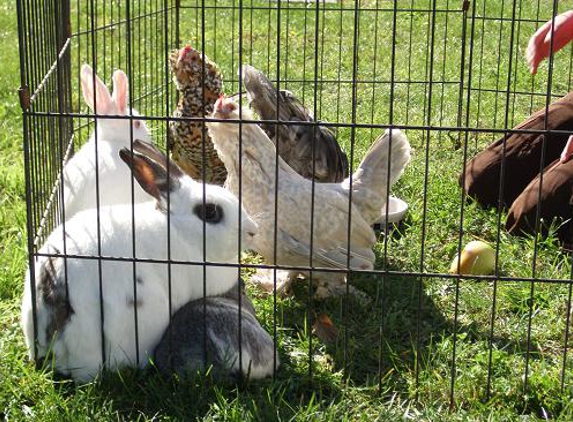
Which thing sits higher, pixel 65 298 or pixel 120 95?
pixel 120 95

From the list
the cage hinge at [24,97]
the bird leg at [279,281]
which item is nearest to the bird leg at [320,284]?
the bird leg at [279,281]

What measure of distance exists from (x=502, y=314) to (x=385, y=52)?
5312 mm

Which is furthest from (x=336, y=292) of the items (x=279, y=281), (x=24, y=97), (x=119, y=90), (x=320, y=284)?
(x=24, y=97)

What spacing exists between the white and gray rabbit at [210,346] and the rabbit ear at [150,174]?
0.48m

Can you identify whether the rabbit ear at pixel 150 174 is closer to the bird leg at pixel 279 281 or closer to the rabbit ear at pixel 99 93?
the bird leg at pixel 279 281

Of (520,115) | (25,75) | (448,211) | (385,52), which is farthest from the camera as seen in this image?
(385,52)

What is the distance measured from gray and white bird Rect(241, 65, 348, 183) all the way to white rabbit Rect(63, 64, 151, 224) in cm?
72

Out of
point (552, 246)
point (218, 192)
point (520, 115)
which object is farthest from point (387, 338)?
point (520, 115)

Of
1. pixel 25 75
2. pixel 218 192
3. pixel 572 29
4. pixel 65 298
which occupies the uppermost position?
pixel 572 29

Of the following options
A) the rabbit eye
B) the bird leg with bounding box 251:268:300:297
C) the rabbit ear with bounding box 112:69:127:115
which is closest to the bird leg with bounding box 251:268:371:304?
the bird leg with bounding box 251:268:300:297

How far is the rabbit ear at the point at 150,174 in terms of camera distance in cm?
353

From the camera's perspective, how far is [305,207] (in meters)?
4.26

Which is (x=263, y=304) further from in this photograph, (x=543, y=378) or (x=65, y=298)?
(x=543, y=378)

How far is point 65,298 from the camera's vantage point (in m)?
3.38
